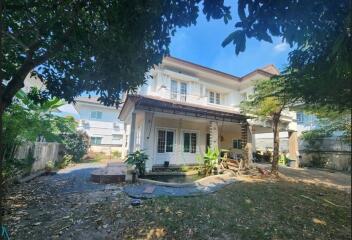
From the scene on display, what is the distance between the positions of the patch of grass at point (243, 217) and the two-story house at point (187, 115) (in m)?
5.89

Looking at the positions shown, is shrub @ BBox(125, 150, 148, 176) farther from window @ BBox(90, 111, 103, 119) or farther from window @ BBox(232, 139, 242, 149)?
window @ BBox(90, 111, 103, 119)

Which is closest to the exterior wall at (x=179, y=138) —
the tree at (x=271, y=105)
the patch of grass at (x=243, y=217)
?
the tree at (x=271, y=105)

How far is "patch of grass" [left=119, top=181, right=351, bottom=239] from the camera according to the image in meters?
4.83

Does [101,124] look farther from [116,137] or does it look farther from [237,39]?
[237,39]

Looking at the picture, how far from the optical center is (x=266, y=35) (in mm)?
2924

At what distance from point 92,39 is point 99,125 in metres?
25.1

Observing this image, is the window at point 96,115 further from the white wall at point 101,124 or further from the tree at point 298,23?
the tree at point 298,23

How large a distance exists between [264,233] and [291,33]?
176 inches

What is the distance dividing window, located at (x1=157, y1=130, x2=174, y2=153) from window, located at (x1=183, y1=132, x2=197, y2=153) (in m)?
1.23

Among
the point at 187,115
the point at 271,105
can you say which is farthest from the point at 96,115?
the point at 271,105

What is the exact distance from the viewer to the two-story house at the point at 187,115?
1243cm

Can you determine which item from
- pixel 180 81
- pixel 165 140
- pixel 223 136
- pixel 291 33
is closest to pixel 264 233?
pixel 291 33

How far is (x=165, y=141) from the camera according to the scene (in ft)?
51.2

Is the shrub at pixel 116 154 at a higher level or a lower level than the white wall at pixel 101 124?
lower
